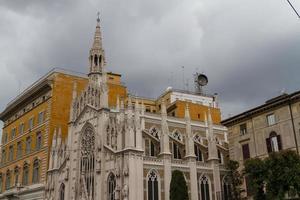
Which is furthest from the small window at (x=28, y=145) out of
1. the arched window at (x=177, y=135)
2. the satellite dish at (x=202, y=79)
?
the satellite dish at (x=202, y=79)

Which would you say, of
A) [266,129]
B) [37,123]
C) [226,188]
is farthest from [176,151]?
[37,123]

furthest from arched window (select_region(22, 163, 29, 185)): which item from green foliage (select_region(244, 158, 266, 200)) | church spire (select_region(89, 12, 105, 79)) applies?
green foliage (select_region(244, 158, 266, 200))

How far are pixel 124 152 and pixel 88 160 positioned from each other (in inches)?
334

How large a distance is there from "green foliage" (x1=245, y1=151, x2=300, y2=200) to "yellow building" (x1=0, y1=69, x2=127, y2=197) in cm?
3125

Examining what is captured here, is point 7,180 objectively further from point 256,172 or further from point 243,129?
point 256,172

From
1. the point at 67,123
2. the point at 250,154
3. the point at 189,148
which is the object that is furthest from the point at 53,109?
the point at 250,154

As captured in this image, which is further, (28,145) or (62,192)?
(28,145)

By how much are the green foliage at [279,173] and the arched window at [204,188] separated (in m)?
15.0

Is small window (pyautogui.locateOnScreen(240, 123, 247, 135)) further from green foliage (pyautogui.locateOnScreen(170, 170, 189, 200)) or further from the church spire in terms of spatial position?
the church spire

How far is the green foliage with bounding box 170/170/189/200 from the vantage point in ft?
153

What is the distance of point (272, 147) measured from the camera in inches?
1715

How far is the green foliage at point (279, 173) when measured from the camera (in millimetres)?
35594

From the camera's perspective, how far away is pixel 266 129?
147 ft

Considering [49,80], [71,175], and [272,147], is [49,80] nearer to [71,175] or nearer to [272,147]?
[71,175]
